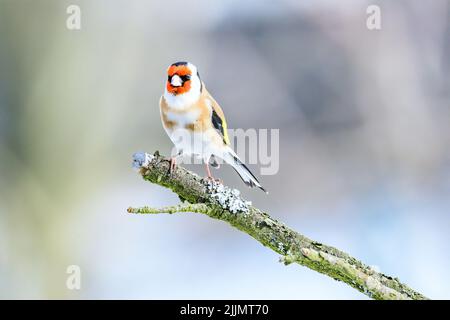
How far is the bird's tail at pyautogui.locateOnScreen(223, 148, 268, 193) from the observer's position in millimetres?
1605

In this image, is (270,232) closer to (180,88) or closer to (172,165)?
(172,165)

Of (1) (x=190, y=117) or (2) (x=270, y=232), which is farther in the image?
(1) (x=190, y=117)

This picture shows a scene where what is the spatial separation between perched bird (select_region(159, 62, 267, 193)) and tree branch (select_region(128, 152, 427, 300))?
154 mm

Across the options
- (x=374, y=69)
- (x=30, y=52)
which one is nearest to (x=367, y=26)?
(x=374, y=69)

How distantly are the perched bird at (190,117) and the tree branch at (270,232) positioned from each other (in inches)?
6.1

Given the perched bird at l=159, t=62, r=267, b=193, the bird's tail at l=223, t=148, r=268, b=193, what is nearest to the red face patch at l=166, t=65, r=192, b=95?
the perched bird at l=159, t=62, r=267, b=193

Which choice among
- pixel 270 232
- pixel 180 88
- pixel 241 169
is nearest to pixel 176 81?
pixel 180 88

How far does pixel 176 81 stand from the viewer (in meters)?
1.57

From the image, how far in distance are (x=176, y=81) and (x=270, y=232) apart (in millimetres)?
448

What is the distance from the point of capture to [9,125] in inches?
103

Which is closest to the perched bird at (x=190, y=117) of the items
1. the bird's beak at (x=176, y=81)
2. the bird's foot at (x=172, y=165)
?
the bird's beak at (x=176, y=81)

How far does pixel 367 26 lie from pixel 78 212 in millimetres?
1521

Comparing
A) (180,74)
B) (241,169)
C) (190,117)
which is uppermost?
(180,74)

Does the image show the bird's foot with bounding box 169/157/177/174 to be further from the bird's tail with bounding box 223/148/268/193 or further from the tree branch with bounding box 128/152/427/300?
the bird's tail with bounding box 223/148/268/193
